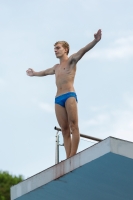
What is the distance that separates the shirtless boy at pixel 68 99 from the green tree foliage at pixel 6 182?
20100mm

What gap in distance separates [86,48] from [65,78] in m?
0.66

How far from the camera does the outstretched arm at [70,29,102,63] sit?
11.6 meters

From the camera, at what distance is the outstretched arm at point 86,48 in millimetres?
11625

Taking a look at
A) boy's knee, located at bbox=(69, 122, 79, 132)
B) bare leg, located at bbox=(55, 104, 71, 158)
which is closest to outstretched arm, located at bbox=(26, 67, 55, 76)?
bare leg, located at bbox=(55, 104, 71, 158)

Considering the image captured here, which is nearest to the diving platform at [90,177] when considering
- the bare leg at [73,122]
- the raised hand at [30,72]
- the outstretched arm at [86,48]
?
the bare leg at [73,122]

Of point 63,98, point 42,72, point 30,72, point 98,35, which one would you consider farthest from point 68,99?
point 30,72

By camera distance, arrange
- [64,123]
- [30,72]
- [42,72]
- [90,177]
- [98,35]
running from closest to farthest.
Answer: [90,177] → [98,35] → [64,123] → [42,72] → [30,72]

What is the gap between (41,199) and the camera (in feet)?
40.6

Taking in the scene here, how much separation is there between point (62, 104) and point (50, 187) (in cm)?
147

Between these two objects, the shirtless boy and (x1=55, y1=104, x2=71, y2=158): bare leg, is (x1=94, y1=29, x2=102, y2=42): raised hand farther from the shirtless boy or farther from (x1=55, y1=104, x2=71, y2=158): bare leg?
(x1=55, y1=104, x2=71, y2=158): bare leg

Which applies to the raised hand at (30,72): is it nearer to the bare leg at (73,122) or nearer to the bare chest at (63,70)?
the bare chest at (63,70)

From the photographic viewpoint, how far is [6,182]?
1331 inches

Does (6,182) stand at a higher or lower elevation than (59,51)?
higher

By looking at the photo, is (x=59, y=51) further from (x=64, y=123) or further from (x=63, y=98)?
(x=64, y=123)
